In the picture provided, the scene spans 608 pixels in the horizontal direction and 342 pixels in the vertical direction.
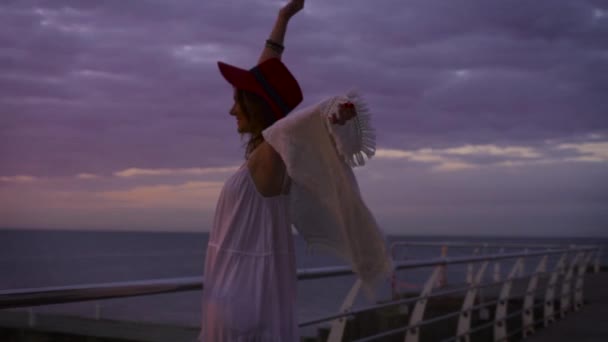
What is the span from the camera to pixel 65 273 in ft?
170

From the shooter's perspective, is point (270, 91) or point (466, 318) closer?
point (270, 91)

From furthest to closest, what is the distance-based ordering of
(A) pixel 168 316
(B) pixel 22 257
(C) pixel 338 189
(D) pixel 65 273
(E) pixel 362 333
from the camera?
(B) pixel 22 257 → (D) pixel 65 273 → (A) pixel 168 316 → (E) pixel 362 333 → (C) pixel 338 189

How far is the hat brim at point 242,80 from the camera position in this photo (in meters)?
1.77

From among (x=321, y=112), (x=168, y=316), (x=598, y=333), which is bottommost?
(x=168, y=316)

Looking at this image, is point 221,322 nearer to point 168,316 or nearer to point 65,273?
point 168,316

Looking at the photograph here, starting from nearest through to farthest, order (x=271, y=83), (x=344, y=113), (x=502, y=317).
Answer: (x=344, y=113)
(x=271, y=83)
(x=502, y=317)

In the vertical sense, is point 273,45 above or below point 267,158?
above

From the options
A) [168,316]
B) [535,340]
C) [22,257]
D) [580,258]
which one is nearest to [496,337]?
[535,340]

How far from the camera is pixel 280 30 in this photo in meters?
2.14

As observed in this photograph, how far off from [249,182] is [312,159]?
0.19 metres

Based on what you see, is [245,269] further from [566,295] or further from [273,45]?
[566,295]

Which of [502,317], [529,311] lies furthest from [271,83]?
[529,311]

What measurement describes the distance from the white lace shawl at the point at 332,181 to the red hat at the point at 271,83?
5.9 inches

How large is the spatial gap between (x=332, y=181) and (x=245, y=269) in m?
0.31
